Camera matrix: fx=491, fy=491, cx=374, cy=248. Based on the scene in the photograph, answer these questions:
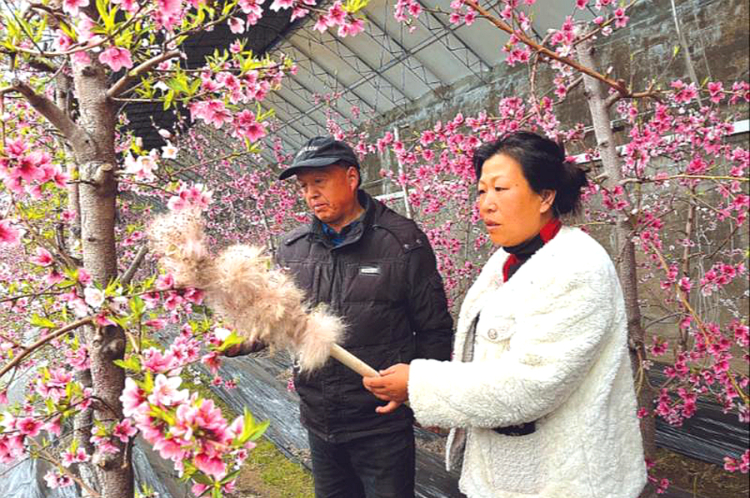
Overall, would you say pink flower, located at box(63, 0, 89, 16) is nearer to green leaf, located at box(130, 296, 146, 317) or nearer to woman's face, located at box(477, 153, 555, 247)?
green leaf, located at box(130, 296, 146, 317)

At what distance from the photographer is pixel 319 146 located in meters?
1.87

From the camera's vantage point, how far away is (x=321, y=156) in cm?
184

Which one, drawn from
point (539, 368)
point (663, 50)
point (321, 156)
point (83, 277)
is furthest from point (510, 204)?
point (663, 50)

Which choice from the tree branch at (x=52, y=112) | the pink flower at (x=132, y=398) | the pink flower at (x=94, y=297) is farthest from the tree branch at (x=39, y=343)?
the tree branch at (x=52, y=112)

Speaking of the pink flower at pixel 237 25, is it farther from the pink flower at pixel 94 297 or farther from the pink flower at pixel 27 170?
the pink flower at pixel 94 297

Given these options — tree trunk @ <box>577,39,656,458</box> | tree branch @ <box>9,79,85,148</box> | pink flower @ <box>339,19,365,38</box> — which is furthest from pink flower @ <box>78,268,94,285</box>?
tree trunk @ <box>577,39,656,458</box>

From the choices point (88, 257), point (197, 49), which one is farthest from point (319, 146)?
point (197, 49)

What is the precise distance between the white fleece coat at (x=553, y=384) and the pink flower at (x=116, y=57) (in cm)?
116

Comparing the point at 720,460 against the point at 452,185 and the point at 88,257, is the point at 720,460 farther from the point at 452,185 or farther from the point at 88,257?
the point at 88,257

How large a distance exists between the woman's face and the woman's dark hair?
19mm

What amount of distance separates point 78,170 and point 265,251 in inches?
28.7

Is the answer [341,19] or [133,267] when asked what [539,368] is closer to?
[133,267]

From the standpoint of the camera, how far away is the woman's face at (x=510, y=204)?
4.21 ft

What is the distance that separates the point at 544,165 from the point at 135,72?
1.19m
